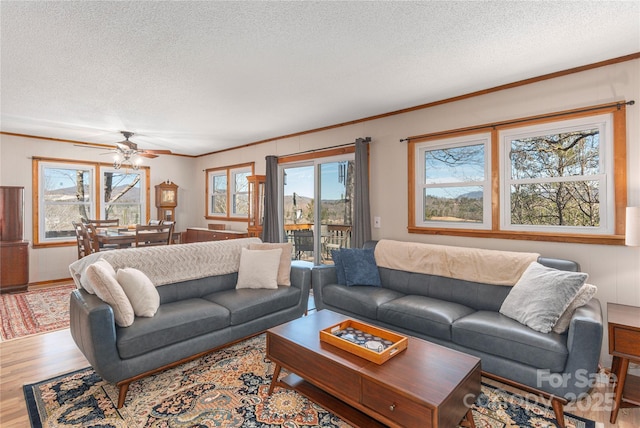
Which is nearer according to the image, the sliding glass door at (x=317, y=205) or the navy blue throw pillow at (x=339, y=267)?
the navy blue throw pillow at (x=339, y=267)

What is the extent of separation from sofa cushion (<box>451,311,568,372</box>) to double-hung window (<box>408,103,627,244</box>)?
110cm

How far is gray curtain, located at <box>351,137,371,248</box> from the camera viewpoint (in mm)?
4207

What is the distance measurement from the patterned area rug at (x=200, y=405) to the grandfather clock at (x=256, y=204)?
3.28 metres

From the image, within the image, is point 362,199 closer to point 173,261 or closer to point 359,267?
point 359,267

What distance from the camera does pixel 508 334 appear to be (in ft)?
7.53

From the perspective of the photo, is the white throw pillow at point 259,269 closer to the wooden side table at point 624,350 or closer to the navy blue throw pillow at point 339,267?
the navy blue throw pillow at point 339,267

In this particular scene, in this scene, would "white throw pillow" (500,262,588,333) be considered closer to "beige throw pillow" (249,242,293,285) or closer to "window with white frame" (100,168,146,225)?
"beige throw pillow" (249,242,293,285)

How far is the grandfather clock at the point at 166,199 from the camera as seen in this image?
6.63 metres

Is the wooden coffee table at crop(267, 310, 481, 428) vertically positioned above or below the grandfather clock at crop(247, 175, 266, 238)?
below

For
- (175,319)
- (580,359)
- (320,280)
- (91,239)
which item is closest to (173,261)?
(175,319)

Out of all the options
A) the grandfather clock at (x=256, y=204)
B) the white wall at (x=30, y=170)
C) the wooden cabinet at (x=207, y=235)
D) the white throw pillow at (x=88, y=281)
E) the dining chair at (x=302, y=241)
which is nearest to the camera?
the white throw pillow at (x=88, y=281)

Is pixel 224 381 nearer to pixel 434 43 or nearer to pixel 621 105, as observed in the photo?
pixel 434 43

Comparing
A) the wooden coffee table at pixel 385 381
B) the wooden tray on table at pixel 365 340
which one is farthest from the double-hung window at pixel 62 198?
the wooden tray on table at pixel 365 340

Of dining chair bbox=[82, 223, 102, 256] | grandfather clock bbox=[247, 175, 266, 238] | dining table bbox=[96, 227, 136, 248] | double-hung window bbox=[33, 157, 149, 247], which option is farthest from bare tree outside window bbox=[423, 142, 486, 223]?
double-hung window bbox=[33, 157, 149, 247]
